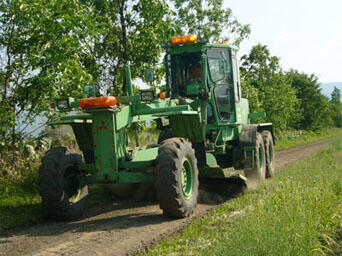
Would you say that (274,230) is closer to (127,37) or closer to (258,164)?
(258,164)

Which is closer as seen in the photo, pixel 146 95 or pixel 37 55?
pixel 146 95

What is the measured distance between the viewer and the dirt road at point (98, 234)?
5.17m

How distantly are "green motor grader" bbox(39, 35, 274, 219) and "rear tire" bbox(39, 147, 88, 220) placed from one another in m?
0.01

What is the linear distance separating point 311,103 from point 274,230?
41.0m

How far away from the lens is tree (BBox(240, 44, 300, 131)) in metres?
24.2

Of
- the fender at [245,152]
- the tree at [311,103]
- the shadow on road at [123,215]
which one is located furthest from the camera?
the tree at [311,103]

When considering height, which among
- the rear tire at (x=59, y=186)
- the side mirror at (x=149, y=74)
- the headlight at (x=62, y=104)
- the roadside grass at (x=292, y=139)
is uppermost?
the side mirror at (x=149, y=74)

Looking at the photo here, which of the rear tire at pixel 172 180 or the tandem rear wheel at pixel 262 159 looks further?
the tandem rear wheel at pixel 262 159

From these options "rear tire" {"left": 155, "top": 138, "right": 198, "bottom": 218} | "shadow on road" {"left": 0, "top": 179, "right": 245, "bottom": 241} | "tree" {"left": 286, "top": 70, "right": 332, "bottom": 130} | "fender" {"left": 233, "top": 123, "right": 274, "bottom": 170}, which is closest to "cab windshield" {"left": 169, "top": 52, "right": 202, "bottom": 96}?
"fender" {"left": 233, "top": 123, "right": 274, "bottom": 170}

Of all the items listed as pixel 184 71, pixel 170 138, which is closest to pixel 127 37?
pixel 184 71

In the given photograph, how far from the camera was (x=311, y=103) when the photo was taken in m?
43.1

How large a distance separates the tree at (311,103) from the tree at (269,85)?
549 inches

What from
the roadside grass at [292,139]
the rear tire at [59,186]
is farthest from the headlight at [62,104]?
the roadside grass at [292,139]

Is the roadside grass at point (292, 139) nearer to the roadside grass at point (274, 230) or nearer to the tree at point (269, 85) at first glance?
the tree at point (269, 85)
